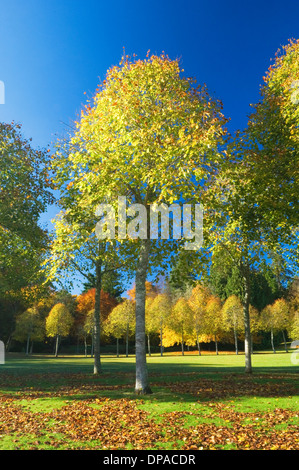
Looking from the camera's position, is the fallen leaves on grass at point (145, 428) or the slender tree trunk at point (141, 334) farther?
the slender tree trunk at point (141, 334)

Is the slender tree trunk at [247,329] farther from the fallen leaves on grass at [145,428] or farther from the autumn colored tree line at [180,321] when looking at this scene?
the autumn colored tree line at [180,321]

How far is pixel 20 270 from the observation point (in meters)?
23.4

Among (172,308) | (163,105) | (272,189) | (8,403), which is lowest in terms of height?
(8,403)

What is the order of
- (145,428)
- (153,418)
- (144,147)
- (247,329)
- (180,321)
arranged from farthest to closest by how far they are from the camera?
(180,321) < (247,329) < (144,147) < (153,418) < (145,428)

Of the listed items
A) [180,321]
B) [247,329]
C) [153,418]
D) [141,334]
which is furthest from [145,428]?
[180,321]

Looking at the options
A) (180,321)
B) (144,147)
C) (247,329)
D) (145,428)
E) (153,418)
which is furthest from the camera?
(180,321)

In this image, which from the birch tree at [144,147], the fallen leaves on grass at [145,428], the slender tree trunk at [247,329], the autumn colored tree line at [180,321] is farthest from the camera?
the autumn colored tree line at [180,321]

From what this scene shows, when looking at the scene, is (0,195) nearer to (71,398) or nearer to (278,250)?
(71,398)

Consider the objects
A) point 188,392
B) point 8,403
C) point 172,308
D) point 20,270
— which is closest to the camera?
point 8,403

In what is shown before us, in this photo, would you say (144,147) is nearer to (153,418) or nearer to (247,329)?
(153,418)

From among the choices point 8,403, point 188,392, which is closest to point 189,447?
point 188,392

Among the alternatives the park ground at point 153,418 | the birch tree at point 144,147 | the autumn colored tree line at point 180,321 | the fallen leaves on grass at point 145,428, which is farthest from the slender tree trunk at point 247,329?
the autumn colored tree line at point 180,321

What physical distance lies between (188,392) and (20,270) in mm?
14702

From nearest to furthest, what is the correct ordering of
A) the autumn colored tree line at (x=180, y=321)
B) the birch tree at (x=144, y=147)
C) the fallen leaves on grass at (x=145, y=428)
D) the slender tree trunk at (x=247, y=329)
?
the fallen leaves on grass at (x=145, y=428) < the birch tree at (x=144, y=147) < the slender tree trunk at (x=247, y=329) < the autumn colored tree line at (x=180, y=321)
